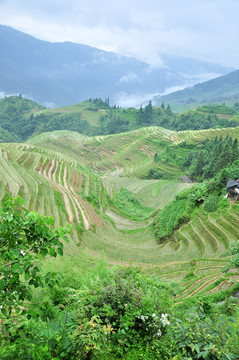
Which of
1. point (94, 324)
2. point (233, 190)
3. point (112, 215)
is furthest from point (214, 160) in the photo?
point (94, 324)

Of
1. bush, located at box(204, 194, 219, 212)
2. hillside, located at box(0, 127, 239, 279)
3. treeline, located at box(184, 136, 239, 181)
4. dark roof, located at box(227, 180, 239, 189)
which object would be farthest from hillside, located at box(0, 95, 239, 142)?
bush, located at box(204, 194, 219, 212)

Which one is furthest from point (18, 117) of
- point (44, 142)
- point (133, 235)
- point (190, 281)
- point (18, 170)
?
point (190, 281)

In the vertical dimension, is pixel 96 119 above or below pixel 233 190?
above

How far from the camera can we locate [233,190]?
802 inches

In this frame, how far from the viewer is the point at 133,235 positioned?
2411cm

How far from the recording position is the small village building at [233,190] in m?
20.0

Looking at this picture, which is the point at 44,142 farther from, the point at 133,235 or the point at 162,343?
the point at 162,343

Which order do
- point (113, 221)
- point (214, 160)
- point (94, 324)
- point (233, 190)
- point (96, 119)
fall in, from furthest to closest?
point (96, 119) → point (214, 160) → point (113, 221) → point (233, 190) → point (94, 324)

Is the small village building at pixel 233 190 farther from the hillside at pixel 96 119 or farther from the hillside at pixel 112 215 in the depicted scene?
the hillside at pixel 96 119

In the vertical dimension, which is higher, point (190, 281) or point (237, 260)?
point (237, 260)

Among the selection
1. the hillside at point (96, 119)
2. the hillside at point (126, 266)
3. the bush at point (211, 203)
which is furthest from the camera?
the hillside at point (96, 119)

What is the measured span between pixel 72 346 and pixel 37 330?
88 cm

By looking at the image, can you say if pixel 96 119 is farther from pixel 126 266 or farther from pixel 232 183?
pixel 126 266

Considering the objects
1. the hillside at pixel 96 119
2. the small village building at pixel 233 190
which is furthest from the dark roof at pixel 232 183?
the hillside at pixel 96 119
